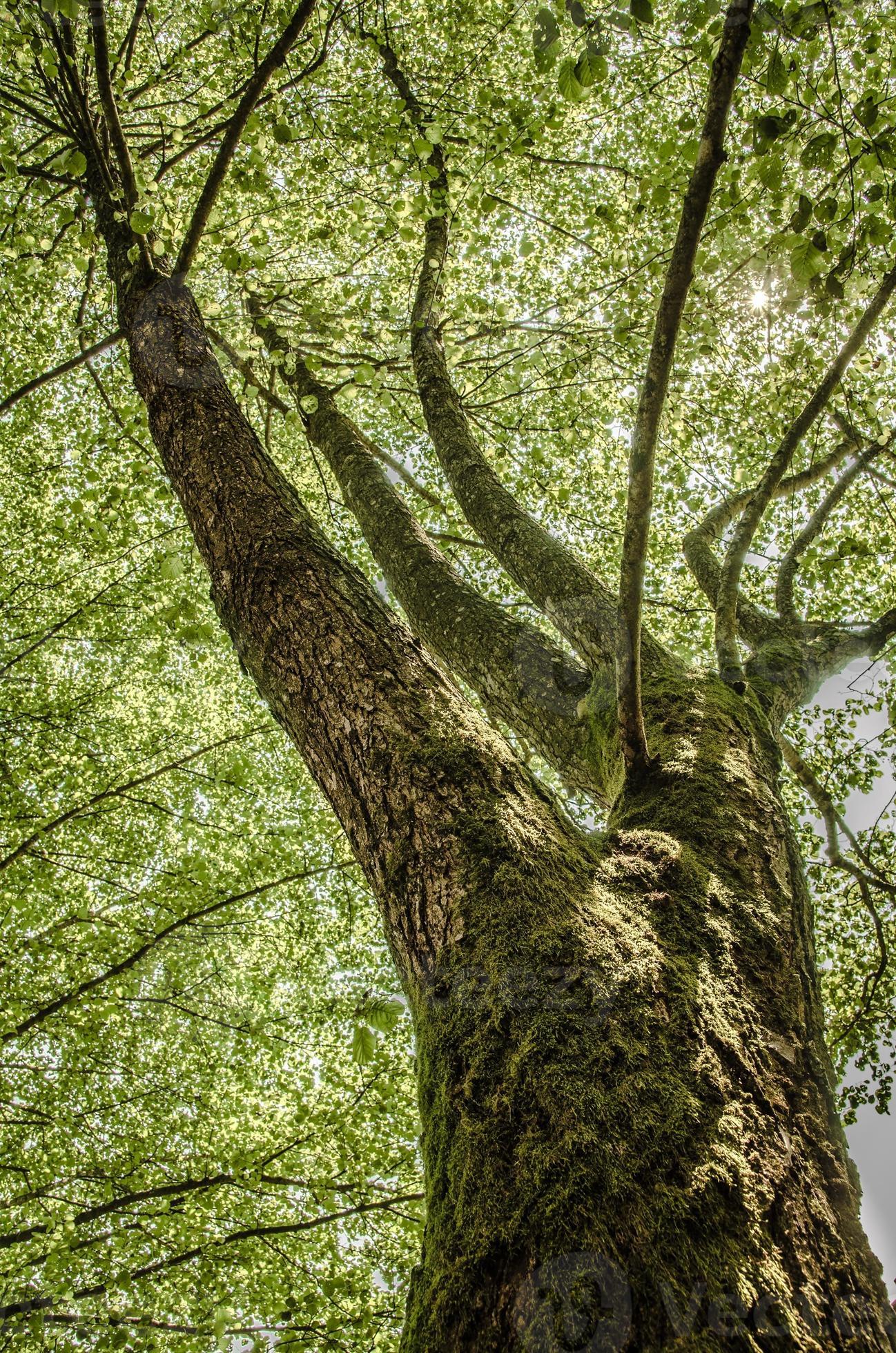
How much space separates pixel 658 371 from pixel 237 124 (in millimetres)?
2587

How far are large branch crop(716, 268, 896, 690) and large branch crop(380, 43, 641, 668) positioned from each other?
1.87 feet

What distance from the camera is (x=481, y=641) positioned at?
12.6 feet

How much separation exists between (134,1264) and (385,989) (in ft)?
11.0

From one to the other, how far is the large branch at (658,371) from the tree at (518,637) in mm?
13

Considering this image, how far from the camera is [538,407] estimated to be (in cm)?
910

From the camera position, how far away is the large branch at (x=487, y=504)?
12.5ft

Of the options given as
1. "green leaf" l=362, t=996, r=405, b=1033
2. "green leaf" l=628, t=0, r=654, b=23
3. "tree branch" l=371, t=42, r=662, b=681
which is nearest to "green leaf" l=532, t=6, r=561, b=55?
"green leaf" l=628, t=0, r=654, b=23

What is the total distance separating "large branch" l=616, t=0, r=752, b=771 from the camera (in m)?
1.81

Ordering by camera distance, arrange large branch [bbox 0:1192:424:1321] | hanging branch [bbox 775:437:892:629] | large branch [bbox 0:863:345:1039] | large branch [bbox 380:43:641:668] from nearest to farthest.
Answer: large branch [bbox 380:43:641:668] → hanging branch [bbox 775:437:892:629] → large branch [bbox 0:1192:424:1321] → large branch [bbox 0:863:345:1039]

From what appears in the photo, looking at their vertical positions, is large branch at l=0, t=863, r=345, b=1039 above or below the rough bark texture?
above

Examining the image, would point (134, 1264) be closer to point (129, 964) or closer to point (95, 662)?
point (129, 964)

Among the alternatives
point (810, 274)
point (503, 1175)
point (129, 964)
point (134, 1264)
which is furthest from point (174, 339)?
point (134, 1264)

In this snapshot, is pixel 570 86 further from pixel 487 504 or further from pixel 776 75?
pixel 487 504

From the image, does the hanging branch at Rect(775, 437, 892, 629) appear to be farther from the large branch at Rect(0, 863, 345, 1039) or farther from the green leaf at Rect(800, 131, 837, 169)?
the large branch at Rect(0, 863, 345, 1039)
